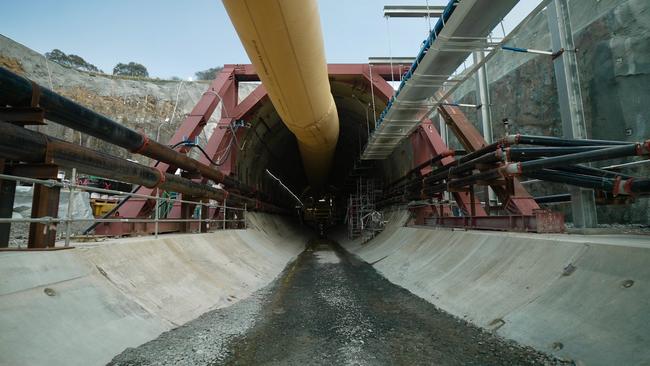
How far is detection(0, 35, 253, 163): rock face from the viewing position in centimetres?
2712

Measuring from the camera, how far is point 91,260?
11.3 feet

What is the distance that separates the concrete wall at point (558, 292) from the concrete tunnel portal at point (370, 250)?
0.7 inches

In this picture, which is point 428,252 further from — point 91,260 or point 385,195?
point 385,195

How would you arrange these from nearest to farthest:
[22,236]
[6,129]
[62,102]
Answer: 1. [6,129]
2. [62,102]
3. [22,236]

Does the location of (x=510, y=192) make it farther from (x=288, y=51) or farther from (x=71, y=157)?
(x=71, y=157)

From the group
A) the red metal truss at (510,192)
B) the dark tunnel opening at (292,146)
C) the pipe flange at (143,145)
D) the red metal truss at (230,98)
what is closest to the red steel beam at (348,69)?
the red metal truss at (230,98)

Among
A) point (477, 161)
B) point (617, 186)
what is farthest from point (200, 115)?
point (617, 186)

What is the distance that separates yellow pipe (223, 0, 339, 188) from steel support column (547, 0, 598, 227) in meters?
5.05

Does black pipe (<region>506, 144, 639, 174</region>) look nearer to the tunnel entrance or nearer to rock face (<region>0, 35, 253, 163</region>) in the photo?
the tunnel entrance

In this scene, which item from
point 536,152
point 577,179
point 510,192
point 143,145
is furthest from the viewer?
point 510,192

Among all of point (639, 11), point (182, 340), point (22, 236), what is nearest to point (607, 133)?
point (639, 11)

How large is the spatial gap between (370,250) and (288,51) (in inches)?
333

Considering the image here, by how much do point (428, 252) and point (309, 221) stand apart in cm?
2811

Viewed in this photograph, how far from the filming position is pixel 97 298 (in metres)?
3.11
